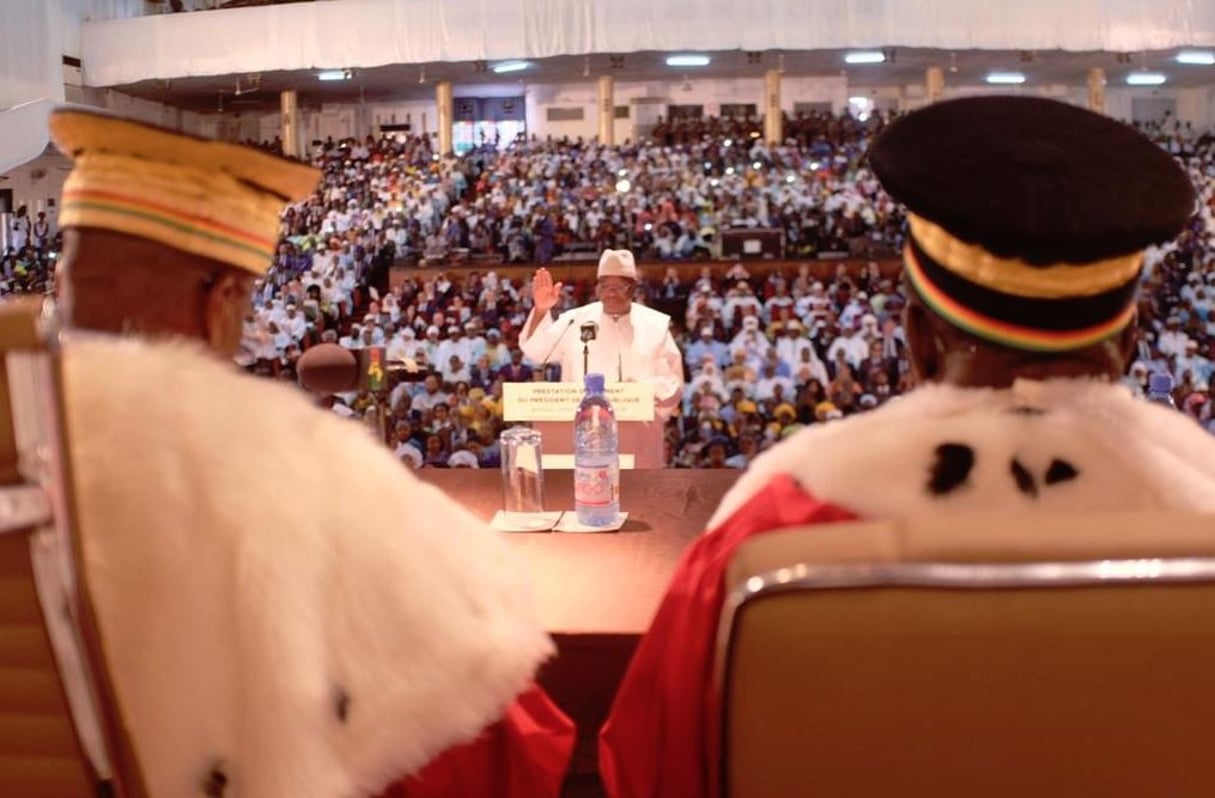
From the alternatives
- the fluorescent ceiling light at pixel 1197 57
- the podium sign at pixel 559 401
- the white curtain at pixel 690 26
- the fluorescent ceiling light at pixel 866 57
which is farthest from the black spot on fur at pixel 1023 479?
the fluorescent ceiling light at pixel 1197 57

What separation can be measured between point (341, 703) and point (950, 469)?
1.74ft

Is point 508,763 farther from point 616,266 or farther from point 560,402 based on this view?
point 616,266

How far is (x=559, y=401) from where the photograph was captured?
107 inches

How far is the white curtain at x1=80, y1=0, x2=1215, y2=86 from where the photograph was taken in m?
13.8

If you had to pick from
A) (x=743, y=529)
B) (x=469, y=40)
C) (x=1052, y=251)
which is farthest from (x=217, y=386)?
(x=469, y=40)

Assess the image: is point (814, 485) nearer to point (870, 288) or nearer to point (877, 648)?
point (877, 648)

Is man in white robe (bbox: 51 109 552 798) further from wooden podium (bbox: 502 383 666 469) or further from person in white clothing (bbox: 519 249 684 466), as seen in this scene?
person in white clothing (bbox: 519 249 684 466)

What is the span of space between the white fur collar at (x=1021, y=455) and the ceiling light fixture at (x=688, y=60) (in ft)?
50.3

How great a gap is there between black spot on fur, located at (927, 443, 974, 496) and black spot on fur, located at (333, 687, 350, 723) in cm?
50

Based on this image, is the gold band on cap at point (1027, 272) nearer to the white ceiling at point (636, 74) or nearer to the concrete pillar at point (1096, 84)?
the white ceiling at point (636, 74)

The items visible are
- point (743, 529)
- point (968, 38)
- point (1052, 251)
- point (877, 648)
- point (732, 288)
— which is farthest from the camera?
point (968, 38)

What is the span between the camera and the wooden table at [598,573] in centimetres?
155

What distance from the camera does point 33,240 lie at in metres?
15.6

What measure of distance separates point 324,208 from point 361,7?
287 centimetres
